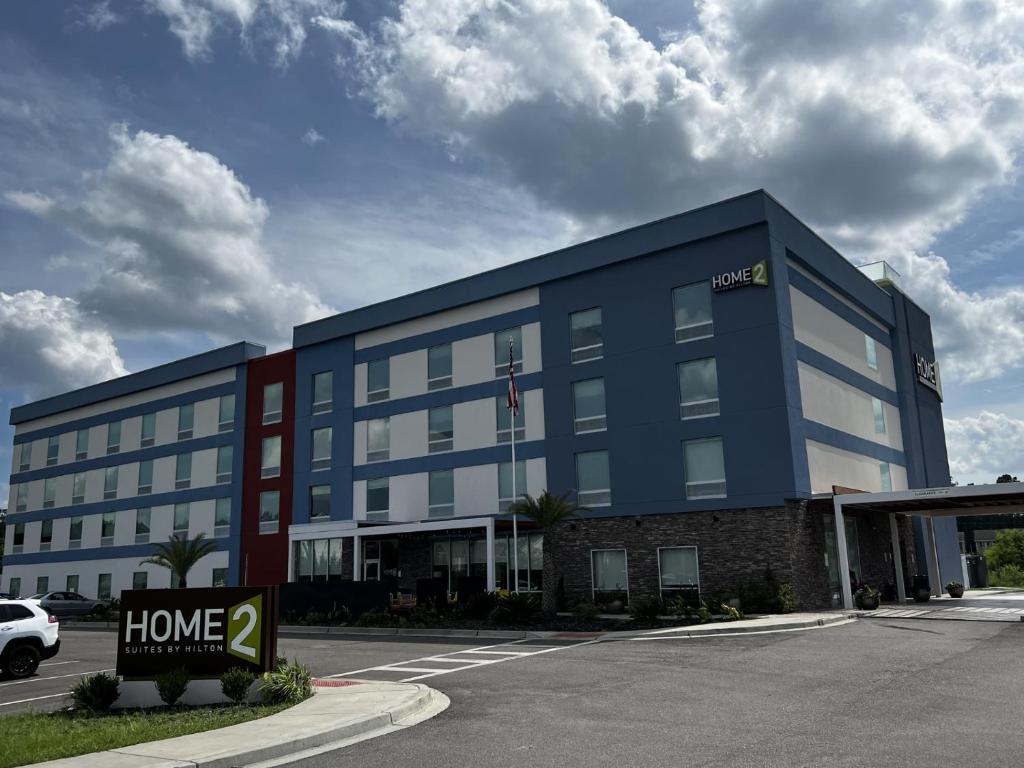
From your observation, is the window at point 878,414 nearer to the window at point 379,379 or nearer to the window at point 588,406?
the window at point 588,406

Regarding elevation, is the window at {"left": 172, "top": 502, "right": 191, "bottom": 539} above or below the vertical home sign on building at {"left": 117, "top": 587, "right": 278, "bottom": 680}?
above

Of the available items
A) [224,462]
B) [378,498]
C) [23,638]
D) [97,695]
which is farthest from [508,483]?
[97,695]

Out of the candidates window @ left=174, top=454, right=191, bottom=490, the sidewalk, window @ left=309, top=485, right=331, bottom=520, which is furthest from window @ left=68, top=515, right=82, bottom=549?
the sidewalk

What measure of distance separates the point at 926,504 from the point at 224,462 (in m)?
36.7

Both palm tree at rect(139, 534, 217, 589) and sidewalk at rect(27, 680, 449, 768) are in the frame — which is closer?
sidewalk at rect(27, 680, 449, 768)

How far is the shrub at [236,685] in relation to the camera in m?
13.7

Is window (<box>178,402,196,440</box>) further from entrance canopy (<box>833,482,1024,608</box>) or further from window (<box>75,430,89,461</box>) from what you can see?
entrance canopy (<box>833,482,1024,608</box>)

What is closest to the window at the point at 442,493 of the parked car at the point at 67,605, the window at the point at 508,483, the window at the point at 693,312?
the window at the point at 508,483

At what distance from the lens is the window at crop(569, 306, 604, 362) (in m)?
37.7

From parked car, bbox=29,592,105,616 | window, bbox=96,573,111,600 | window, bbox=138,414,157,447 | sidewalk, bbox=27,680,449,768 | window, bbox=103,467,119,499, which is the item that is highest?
window, bbox=138,414,157,447

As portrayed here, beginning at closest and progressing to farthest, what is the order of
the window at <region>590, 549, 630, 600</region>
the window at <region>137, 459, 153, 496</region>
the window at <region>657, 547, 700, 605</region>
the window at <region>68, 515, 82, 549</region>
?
the window at <region>657, 547, 700, 605</region> < the window at <region>590, 549, 630, 600</region> < the window at <region>137, 459, 153, 496</region> < the window at <region>68, 515, 82, 549</region>

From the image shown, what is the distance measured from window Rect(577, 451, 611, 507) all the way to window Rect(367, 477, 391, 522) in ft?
35.4

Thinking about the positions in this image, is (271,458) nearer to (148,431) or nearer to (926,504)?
(148,431)

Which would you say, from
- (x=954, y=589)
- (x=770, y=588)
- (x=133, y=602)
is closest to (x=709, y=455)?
(x=770, y=588)
